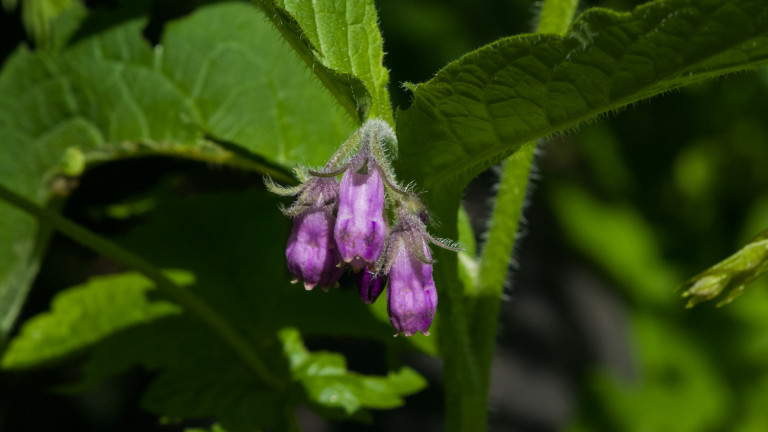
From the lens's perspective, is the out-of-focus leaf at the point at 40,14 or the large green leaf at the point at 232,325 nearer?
the large green leaf at the point at 232,325

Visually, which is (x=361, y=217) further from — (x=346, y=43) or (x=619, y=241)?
(x=619, y=241)

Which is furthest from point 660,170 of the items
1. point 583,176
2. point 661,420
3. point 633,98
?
point 633,98

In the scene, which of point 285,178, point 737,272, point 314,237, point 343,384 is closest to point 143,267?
point 285,178

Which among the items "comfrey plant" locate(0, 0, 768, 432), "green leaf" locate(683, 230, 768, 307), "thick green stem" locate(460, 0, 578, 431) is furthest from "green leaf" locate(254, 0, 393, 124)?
"green leaf" locate(683, 230, 768, 307)

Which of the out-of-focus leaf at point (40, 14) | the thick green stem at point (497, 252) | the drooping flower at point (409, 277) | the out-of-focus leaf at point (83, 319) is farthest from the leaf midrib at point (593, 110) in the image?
the out-of-focus leaf at point (40, 14)

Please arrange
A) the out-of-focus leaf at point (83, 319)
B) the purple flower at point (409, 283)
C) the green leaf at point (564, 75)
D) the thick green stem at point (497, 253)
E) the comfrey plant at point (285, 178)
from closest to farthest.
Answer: the green leaf at point (564, 75), the comfrey plant at point (285, 178), the purple flower at point (409, 283), the thick green stem at point (497, 253), the out-of-focus leaf at point (83, 319)

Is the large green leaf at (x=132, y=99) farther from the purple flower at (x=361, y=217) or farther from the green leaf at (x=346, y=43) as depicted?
the purple flower at (x=361, y=217)
